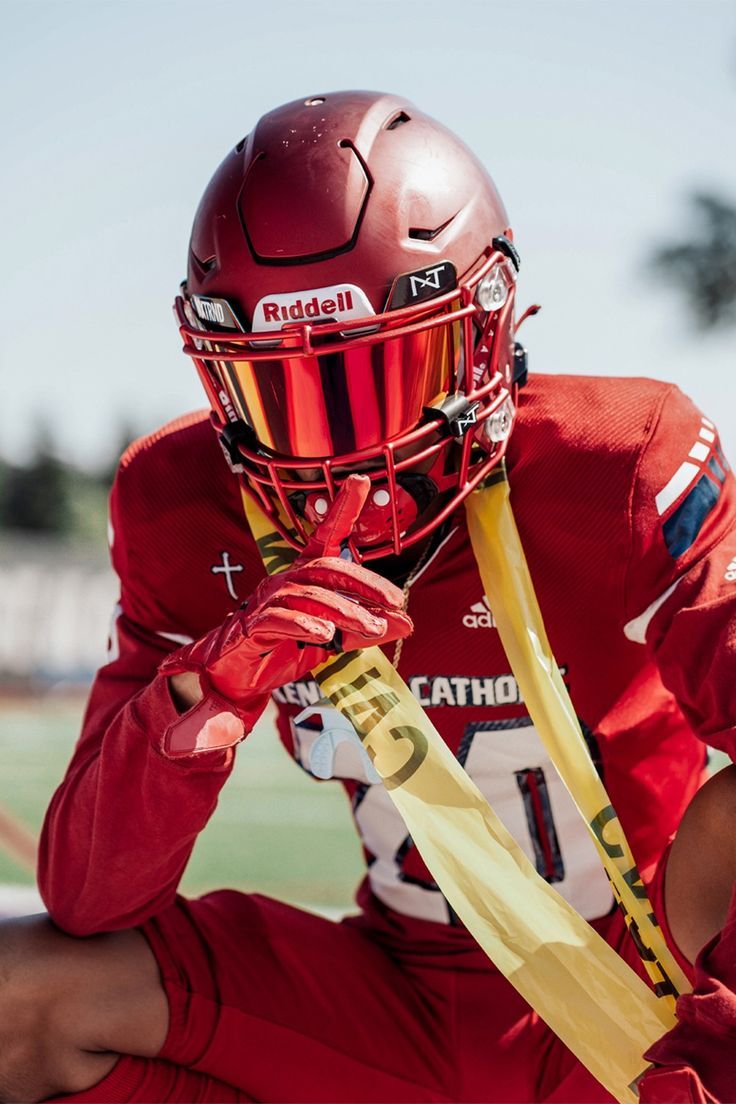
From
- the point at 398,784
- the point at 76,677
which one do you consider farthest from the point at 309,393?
the point at 76,677

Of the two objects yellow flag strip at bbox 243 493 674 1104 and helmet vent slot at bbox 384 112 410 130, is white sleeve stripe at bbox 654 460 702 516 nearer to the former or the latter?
yellow flag strip at bbox 243 493 674 1104

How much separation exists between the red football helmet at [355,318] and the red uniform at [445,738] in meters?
0.14

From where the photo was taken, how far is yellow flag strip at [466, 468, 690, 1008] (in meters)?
1.52

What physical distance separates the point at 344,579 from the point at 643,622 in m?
0.43

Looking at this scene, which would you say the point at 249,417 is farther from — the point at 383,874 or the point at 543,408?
the point at 383,874

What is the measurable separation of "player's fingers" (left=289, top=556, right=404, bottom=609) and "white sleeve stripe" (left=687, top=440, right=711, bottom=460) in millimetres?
467

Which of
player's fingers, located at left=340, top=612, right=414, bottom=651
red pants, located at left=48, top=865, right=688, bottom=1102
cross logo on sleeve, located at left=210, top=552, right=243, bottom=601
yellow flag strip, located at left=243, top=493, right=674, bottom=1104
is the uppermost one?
player's fingers, located at left=340, top=612, right=414, bottom=651

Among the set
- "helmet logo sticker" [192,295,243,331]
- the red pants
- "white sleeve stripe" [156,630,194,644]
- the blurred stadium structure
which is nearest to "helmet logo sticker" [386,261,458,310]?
"helmet logo sticker" [192,295,243,331]

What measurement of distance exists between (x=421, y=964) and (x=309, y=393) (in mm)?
911

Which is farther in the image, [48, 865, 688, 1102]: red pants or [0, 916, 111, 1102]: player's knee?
[48, 865, 688, 1102]: red pants

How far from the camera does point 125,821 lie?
1677mm

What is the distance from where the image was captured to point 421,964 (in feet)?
6.43

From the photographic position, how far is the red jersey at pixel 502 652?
161cm

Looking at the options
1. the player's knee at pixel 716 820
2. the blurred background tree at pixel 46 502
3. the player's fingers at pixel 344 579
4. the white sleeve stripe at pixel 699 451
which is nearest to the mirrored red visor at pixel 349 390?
the player's fingers at pixel 344 579
